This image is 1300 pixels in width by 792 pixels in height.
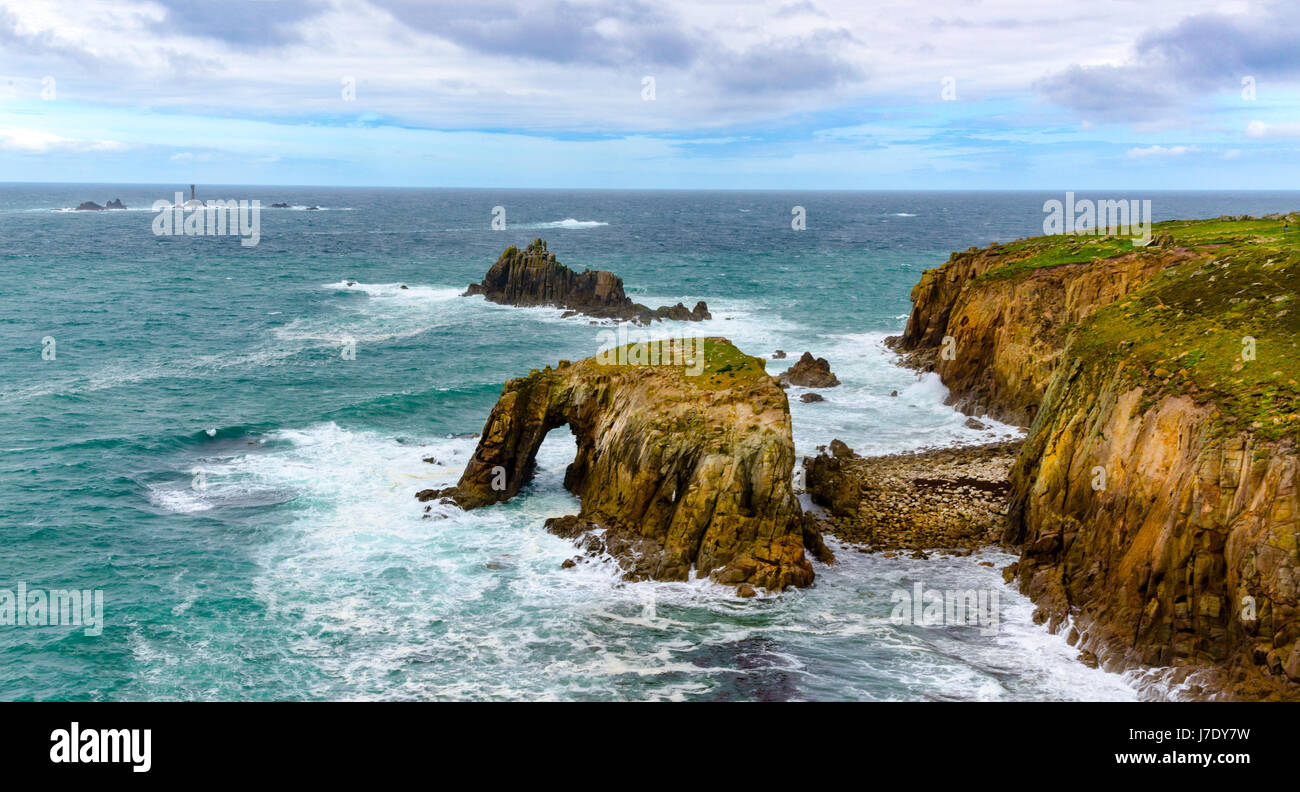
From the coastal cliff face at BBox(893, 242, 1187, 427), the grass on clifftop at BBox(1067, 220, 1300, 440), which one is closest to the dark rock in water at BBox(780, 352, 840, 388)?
the coastal cliff face at BBox(893, 242, 1187, 427)

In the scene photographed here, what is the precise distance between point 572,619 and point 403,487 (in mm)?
14668

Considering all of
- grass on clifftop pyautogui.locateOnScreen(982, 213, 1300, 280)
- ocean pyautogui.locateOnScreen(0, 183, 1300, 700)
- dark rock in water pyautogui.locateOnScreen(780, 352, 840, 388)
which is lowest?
ocean pyautogui.locateOnScreen(0, 183, 1300, 700)

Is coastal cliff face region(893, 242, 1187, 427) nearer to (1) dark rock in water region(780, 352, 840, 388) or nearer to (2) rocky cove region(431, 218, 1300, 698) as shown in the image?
(2) rocky cove region(431, 218, 1300, 698)

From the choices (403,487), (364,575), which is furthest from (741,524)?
(403,487)

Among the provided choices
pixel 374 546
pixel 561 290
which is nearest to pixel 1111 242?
pixel 374 546

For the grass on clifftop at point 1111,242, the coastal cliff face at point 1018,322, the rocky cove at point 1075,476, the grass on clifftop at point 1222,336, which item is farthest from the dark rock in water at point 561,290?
the grass on clifftop at point 1222,336

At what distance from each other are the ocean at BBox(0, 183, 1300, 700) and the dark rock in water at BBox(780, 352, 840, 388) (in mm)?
1675

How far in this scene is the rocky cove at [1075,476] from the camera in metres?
23.4

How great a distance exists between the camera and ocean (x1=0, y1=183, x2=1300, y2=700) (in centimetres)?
2531

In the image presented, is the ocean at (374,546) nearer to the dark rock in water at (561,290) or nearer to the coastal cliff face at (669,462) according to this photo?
the coastal cliff face at (669,462)

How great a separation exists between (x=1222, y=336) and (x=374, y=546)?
3176 cm

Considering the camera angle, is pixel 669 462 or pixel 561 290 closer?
pixel 669 462

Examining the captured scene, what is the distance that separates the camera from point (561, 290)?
3561 inches

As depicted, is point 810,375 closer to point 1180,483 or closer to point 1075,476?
point 1075,476
